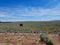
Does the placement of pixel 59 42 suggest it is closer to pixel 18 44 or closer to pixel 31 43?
pixel 31 43

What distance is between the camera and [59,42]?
963 inches

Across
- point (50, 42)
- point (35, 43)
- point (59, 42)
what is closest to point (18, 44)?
point (35, 43)

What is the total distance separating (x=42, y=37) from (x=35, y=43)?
246 cm

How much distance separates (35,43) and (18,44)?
2.47m

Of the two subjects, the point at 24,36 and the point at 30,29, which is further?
the point at 30,29

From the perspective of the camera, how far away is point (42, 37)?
25703 mm

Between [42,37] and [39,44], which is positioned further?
[42,37]

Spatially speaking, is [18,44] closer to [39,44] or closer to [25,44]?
[25,44]

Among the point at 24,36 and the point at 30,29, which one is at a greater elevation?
the point at 24,36

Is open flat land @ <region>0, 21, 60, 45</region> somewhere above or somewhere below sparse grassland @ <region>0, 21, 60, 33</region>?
above

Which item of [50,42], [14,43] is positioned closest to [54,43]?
[50,42]

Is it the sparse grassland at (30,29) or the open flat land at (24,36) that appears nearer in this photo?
the open flat land at (24,36)

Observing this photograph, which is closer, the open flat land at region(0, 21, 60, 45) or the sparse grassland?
the open flat land at region(0, 21, 60, 45)

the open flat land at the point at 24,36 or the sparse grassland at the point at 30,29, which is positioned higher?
the open flat land at the point at 24,36
